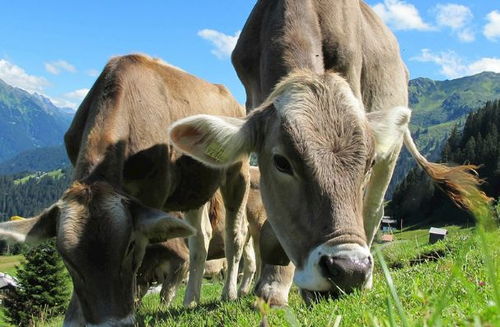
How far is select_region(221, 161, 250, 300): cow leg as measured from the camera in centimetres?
1048

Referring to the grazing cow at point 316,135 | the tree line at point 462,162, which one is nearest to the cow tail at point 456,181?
the grazing cow at point 316,135

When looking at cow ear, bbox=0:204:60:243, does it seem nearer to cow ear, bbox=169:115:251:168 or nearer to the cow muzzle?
cow ear, bbox=169:115:251:168

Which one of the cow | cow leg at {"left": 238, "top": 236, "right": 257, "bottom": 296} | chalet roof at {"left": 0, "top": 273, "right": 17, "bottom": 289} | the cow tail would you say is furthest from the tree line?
the cow tail

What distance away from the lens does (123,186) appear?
6367 mm

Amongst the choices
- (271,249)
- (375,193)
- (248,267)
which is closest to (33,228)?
(271,249)

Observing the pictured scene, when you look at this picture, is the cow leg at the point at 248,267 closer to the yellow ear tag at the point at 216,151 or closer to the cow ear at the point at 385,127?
the yellow ear tag at the point at 216,151

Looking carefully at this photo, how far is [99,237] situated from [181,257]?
5119 mm

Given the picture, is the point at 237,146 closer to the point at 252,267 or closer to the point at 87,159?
the point at 87,159

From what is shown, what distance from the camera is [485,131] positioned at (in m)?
99.4

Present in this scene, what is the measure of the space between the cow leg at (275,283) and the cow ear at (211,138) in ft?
3.88

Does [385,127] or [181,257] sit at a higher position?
[385,127]

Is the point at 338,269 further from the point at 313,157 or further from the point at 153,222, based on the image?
the point at 153,222

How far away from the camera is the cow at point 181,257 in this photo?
8.38 m

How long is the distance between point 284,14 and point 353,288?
3.99 metres
